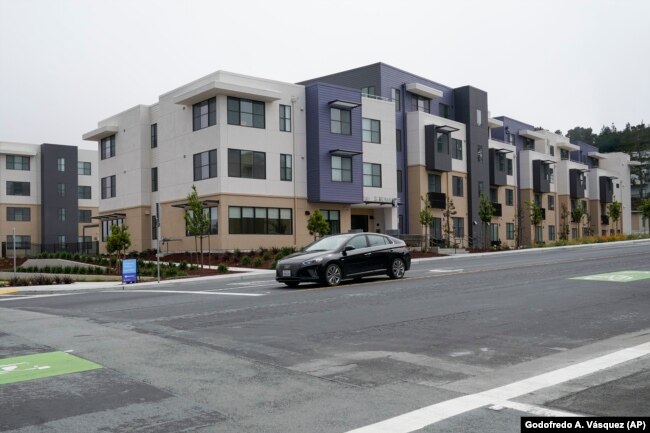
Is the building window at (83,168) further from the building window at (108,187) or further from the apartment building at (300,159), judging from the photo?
the building window at (108,187)

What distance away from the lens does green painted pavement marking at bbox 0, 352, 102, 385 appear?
7504mm

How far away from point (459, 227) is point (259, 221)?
2192 centimetres

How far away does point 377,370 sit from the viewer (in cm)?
736

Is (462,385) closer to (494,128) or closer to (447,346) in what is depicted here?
(447,346)

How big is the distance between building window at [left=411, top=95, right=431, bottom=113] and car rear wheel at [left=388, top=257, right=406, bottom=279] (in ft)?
110

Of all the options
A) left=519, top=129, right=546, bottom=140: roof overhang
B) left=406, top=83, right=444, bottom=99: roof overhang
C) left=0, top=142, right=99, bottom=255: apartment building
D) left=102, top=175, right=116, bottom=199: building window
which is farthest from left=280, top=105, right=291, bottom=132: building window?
left=519, top=129, right=546, bottom=140: roof overhang

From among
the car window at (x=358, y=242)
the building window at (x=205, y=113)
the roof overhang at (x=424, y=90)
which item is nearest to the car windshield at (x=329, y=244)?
the car window at (x=358, y=242)

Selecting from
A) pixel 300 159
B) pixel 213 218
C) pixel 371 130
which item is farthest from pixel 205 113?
pixel 371 130

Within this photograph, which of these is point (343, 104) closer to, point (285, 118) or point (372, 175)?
point (285, 118)

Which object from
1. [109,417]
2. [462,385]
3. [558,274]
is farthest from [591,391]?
[558,274]

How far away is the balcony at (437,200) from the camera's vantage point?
49.9 m

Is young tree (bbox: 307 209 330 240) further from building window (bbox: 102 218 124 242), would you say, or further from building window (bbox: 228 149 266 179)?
building window (bbox: 102 218 124 242)

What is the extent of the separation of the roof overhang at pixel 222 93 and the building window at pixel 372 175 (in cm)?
929

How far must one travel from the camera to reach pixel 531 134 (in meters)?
70.8
